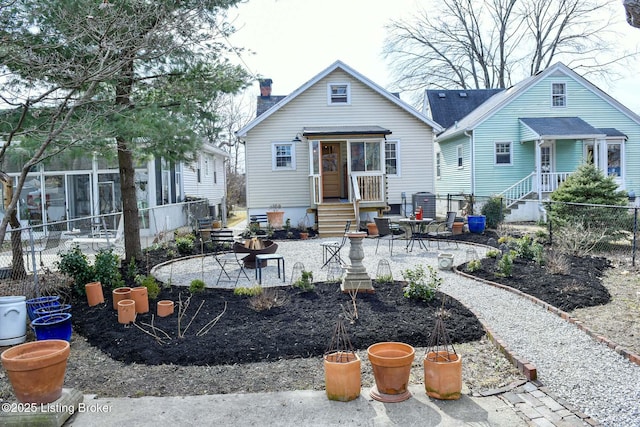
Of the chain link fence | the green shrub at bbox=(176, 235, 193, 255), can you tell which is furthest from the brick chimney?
the green shrub at bbox=(176, 235, 193, 255)

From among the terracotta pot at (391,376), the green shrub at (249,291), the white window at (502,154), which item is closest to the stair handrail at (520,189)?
the white window at (502,154)

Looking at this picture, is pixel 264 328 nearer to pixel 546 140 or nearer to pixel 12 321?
pixel 12 321

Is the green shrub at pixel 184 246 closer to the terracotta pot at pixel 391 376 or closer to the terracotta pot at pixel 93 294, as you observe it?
the terracotta pot at pixel 93 294

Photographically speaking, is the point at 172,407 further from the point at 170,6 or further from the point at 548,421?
the point at 170,6

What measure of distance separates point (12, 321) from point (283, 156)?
14.4 metres

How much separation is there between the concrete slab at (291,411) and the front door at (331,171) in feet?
53.2

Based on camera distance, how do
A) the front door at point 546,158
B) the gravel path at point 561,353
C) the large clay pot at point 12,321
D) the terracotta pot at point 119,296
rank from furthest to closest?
the front door at point 546,158 → the terracotta pot at point 119,296 → the large clay pot at point 12,321 → the gravel path at point 561,353

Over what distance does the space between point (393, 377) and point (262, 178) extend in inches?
629

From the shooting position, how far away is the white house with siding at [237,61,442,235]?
19.2 m

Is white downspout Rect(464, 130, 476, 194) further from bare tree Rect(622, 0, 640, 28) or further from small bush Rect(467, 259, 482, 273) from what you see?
bare tree Rect(622, 0, 640, 28)

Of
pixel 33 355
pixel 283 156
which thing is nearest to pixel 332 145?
pixel 283 156

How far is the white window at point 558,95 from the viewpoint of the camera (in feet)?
71.6

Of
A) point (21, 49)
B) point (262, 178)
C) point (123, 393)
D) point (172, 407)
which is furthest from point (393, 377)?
point (262, 178)

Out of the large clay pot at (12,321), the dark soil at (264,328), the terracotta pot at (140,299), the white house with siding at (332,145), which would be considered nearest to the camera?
the dark soil at (264,328)
